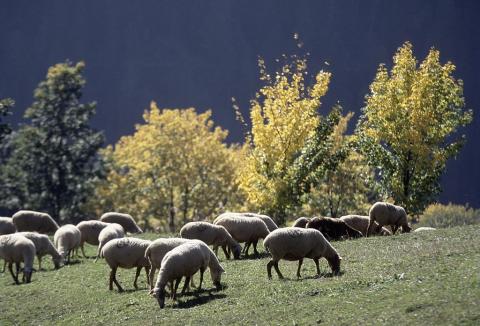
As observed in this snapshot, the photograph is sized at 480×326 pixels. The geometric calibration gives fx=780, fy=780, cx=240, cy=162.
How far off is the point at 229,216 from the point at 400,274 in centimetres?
1141

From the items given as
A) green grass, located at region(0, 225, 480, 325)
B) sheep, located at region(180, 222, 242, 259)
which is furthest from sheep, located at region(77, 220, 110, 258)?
sheep, located at region(180, 222, 242, 259)

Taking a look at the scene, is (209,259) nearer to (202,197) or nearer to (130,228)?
(130,228)

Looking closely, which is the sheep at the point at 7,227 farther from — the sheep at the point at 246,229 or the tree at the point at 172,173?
the tree at the point at 172,173

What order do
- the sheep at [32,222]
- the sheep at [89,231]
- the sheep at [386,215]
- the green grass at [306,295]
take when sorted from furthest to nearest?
1. the sheep at [32,222]
2. the sheep at [89,231]
3. the sheep at [386,215]
4. the green grass at [306,295]

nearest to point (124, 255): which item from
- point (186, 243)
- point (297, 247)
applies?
point (186, 243)

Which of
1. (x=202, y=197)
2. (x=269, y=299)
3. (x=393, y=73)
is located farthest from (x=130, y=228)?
(x=202, y=197)

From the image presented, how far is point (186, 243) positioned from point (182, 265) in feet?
4.12

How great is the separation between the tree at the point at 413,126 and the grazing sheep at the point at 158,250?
2355 centimetres

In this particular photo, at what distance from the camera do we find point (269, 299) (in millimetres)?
21594

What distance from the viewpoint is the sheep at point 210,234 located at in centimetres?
3025

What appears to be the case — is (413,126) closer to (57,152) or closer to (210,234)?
(210,234)

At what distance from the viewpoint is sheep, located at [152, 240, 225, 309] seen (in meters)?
22.3

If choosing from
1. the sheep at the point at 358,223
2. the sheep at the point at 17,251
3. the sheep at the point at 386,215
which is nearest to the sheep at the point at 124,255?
the sheep at the point at 17,251

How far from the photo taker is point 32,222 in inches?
1711
